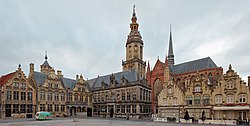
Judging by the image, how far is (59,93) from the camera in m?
50.4

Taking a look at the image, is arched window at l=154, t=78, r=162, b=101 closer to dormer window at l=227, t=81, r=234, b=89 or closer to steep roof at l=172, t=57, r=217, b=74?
steep roof at l=172, t=57, r=217, b=74

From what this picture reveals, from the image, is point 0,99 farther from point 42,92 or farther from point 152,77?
point 152,77

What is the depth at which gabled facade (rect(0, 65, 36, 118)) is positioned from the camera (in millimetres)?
39406

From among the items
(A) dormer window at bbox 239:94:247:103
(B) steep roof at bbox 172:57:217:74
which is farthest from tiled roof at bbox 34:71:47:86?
(A) dormer window at bbox 239:94:247:103

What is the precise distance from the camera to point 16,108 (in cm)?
4144

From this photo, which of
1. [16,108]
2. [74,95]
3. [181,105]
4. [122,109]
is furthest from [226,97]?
[16,108]

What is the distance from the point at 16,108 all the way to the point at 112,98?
21001 millimetres

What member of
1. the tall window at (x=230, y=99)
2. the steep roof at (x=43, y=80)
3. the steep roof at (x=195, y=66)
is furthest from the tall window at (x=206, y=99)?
the steep roof at (x=43, y=80)

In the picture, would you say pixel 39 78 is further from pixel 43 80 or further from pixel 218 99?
pixel 218 99

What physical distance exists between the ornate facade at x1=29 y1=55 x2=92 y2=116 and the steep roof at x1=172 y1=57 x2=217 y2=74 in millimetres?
26159

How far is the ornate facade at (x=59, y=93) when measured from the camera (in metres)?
46.6

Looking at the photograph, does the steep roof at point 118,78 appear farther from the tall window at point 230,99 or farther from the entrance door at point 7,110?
the entrance door at point 7,110

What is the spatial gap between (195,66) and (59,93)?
35719 mm

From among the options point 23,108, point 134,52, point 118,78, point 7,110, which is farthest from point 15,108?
point 134,52
